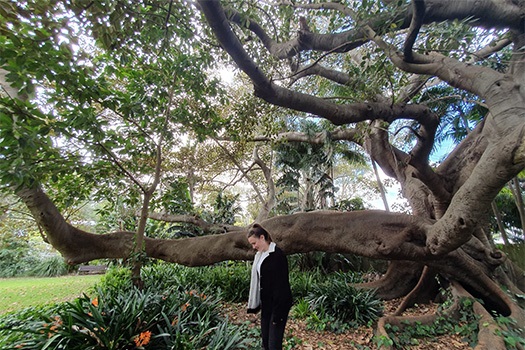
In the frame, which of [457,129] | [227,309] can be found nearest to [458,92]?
[457,129]

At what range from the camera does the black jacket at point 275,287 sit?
2.58 meters

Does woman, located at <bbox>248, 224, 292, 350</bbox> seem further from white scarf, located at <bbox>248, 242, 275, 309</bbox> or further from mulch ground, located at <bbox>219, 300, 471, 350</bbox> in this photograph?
mulch ground, located at <bbox>219, 300, 471, 350</bbox>

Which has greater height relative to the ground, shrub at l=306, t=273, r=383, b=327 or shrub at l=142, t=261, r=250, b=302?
shrub at l=142, t=261, r=250, b=302

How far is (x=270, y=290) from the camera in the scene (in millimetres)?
2662

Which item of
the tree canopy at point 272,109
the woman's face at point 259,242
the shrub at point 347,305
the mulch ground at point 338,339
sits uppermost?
the tree canopy at point 272,109

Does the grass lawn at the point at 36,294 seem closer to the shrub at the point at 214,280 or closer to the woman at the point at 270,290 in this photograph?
the shrub at the point at 214,280

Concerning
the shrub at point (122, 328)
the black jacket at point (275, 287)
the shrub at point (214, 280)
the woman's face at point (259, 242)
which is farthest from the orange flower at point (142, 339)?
the shrub at point (214, 280)

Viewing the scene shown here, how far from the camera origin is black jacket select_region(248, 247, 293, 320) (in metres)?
2.58

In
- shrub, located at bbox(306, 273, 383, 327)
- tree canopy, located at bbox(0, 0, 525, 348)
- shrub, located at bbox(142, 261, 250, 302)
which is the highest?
tree canopy, located at bbox(0, 0, 525, 348)

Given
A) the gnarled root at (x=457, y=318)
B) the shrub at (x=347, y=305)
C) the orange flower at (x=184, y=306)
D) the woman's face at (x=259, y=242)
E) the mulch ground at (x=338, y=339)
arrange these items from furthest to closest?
1. the shrub at (x=347, y=305)
2. the mulch ground at (x=338, y=339)
3. the orange flower at (x=184, y=306)
4. the gnarled root at (x=457, y=318)
5. the woman's face at (x=259, y=242)

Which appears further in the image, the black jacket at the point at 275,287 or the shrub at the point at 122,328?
the black jacket at the point at 275,287

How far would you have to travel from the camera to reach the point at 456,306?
13.9 feet

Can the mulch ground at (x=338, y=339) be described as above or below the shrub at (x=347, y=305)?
below

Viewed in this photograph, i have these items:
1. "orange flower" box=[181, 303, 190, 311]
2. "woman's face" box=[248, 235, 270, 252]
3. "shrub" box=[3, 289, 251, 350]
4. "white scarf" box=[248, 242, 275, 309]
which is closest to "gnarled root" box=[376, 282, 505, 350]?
"white scarf" box=[248, 242, 275, 309]
